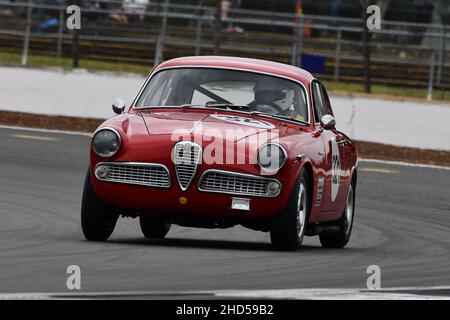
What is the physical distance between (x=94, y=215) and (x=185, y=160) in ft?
2.75

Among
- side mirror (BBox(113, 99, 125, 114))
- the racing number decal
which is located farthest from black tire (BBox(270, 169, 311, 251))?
side mirror (BBox(113, 99, 125, 114))

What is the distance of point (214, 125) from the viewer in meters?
10.3

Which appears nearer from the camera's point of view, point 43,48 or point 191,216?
point 191,216

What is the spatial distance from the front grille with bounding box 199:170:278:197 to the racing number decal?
4.68 ft

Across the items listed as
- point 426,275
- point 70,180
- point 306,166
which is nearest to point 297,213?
point 306,166

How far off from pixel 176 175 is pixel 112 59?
20504mm

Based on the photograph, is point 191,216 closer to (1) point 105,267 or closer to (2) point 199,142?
(2) point 199,142

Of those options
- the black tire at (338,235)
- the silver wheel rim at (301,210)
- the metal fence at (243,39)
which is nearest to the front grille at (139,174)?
the silver wheel rim at (301,210)

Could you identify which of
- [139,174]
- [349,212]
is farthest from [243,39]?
[139,174]

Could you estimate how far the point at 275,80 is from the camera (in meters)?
11.4

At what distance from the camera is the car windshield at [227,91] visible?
11.2m

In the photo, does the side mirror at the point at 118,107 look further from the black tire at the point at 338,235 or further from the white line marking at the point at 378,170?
the white line marking at the point at 378,170

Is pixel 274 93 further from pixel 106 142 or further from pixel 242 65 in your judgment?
pixel 106 142

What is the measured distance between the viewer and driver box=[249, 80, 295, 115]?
36.7ft
